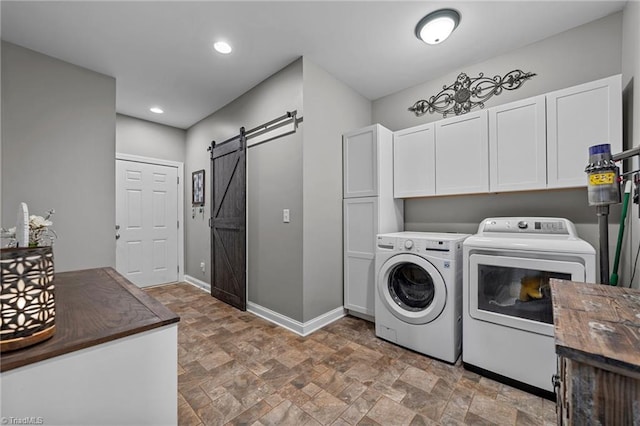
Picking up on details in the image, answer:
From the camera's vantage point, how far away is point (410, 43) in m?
2.28

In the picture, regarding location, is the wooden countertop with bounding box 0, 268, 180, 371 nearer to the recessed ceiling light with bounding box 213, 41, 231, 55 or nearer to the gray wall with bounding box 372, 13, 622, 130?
the recessed ceiling light with bounding box 213, 41, 231, 55

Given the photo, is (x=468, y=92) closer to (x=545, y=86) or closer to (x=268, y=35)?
(x=545, y=86)

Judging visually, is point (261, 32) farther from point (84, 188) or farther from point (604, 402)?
point (604, 402)

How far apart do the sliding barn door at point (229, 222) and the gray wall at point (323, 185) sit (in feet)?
3.27

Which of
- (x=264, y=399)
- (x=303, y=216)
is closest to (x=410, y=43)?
(x=303, y=216)

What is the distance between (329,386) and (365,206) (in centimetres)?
161

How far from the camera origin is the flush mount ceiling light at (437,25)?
193cm

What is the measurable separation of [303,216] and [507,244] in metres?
1.59

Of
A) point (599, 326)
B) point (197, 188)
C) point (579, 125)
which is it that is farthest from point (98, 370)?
point (197, 188)

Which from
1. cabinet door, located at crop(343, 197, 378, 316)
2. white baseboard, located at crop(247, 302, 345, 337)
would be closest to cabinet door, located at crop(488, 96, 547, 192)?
cabinet door, located at crop(343, 197, 378, 316)

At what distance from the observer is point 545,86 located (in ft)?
7.27

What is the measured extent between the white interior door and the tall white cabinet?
3085 millimetres

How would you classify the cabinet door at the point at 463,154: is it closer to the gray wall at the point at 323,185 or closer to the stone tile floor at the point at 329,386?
the gray wall at the point at 323,185

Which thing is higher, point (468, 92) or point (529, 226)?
point (468, 92)
